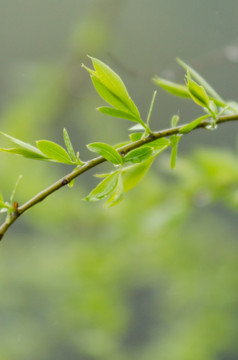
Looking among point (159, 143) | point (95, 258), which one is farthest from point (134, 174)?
point (95, 258)

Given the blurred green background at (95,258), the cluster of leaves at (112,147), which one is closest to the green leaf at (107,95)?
the cluster of leaves at (112,147)

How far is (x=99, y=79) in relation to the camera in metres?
0.39

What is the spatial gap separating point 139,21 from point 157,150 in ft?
8.34

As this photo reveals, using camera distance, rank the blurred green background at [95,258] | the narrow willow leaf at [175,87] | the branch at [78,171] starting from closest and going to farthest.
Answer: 1. the branch at [78,171]
2. the narrow willow leaf at [175,87]
3. the blurred green background at [95,258]

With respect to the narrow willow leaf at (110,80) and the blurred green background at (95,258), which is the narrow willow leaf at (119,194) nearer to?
the narrow willow leaf at (110,80)

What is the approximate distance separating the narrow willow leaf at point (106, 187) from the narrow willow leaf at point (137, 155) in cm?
1

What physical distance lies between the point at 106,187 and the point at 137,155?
30 mm

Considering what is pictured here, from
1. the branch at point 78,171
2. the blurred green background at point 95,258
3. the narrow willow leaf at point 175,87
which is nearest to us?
the branch at point 78,171

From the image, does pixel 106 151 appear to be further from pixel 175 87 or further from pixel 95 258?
pixel 95 258

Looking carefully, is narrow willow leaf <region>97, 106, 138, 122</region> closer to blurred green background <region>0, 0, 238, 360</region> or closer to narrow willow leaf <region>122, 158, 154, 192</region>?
narrow willow leaf <region>122, 158, 154, 192</region>

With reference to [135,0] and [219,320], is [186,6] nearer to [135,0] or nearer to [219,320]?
[135,0]

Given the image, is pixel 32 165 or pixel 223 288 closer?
pixel 223 288

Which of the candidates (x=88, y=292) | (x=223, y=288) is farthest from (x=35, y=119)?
(x=223, y=288)

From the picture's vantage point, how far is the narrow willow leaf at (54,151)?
15.7 inches
